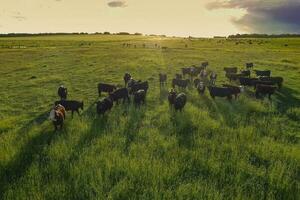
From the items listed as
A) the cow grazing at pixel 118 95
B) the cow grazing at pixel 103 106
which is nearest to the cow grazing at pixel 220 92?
the cow grazing at pixel 118 95

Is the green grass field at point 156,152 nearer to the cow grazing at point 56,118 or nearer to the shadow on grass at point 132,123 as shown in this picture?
the shadow on grass at point 132,123

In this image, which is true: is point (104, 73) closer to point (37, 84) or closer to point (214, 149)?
point (37, 84)

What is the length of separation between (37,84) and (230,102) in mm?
17461

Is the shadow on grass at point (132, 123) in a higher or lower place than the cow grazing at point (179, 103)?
lower

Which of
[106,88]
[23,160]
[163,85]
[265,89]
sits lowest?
[23,160]

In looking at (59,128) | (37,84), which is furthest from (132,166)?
(37,84)

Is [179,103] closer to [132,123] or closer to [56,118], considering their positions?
[132,123]

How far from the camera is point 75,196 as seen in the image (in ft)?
29.5

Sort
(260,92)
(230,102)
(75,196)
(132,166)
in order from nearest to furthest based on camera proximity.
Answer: (75,196) → (132,166) → (230,102) → (260,92)

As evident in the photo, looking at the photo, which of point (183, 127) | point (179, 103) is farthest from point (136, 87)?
point (183, 127)

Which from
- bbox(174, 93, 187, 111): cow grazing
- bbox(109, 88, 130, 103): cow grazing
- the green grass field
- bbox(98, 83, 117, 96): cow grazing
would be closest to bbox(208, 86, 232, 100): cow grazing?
the green grass field

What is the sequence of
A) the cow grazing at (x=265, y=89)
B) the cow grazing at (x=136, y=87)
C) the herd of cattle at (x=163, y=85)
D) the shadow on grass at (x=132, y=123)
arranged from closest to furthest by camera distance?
the shadow on grass at (x=132, y=123), the herd of cattle at (x=163, y=85), the cow grazing at (x=265, y=89), the cow grazing at (x=136, y=87)

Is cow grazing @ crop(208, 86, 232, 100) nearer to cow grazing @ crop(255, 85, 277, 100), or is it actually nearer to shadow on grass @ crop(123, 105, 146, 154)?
cow grazing @ crop(255, 85, 277, 100)

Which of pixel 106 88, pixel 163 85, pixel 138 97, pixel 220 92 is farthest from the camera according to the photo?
pixel 163 85
